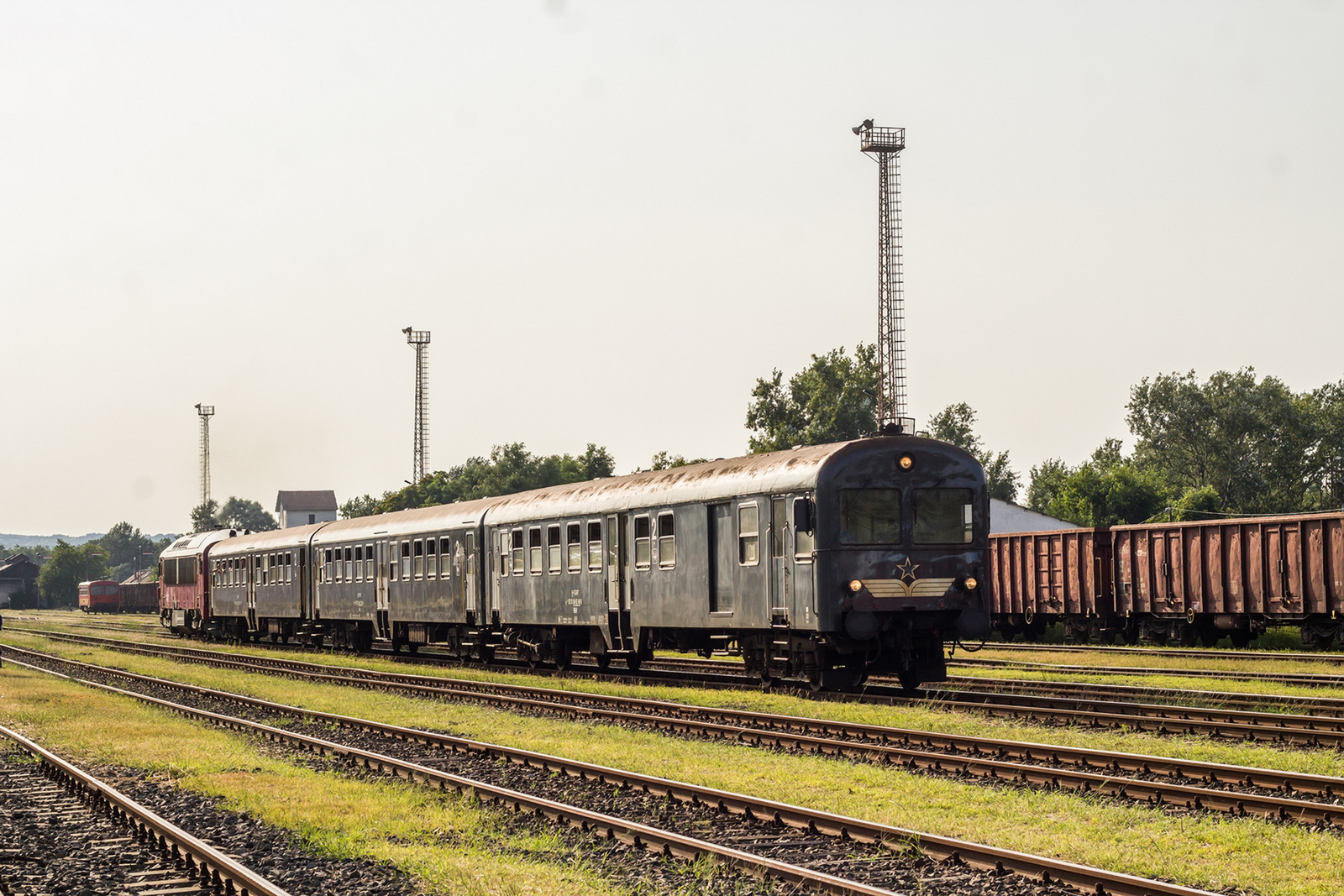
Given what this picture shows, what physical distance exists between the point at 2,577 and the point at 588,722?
15933 centimetres

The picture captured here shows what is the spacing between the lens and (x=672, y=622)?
2241 cm

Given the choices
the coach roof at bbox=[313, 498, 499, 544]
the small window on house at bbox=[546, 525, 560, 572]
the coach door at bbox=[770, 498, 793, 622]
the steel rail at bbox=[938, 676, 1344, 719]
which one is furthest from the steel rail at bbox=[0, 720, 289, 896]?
the coach roof at bbox=[313, 498, 499, 544]

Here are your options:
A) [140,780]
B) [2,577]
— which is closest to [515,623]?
[140,780]

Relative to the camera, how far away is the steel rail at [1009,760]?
36.5ft

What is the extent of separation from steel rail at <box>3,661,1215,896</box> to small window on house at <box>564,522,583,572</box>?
28.8 feet

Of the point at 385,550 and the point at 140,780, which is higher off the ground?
the point at 385,550

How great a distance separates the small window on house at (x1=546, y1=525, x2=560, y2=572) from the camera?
85.3ft

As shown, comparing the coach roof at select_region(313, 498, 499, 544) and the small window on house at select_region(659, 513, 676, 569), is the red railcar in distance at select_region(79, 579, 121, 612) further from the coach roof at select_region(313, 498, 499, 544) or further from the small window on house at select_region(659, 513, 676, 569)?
the small window on house at select_region(659, 513, 676, 569)

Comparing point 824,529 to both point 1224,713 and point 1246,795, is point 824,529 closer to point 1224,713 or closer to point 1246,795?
point 1224,713

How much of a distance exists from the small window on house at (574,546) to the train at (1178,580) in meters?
7.34

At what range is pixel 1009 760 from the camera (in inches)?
539

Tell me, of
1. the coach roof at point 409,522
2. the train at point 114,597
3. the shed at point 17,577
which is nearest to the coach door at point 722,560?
the coach roof at point 409,522

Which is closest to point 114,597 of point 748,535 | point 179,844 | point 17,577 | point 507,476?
point 507,476

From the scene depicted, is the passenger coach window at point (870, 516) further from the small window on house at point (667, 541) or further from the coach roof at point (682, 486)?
the small window on house at point (667, 541)
